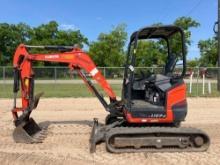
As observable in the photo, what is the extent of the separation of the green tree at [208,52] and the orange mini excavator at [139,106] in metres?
60.3

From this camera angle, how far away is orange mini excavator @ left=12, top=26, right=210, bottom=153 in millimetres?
8875

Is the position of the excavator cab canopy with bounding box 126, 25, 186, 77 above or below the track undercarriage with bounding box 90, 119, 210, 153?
above

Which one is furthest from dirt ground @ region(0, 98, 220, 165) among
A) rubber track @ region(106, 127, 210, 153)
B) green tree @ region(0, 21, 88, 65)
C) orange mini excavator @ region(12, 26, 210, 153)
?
green tree @ region(0, 21, 88, 65)

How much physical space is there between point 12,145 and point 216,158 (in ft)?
14.3

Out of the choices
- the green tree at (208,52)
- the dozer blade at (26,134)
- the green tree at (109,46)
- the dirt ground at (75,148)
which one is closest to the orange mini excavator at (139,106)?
the dozer blade at (26,134)

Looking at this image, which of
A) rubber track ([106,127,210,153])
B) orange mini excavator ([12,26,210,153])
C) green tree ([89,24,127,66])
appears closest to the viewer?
rubber track ([106,127,210,153])

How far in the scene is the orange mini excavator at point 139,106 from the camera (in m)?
8.88

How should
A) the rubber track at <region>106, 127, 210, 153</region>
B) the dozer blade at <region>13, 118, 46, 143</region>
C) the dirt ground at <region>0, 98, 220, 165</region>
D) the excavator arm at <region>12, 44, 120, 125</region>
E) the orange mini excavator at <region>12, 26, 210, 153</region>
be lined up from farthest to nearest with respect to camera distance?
the excavator arm at <region>12, 44, 120, 125</region> < the dozer blade at <region>13, 118, 46, 143</region> < the orange mini excavator at <region>12, 26, 210, 153</region> < the rubber track at <region>106, 127, 210, 153</region> < the dirt ground at <region>0, 98, 220, 165</region>

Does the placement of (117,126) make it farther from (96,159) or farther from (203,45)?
(203,45)

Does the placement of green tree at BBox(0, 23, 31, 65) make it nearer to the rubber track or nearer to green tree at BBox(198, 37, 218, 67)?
green tree at BBox(198, 37, 218, 67)

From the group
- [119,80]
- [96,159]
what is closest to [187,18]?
[119,80]

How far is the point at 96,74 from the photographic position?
33.1ft

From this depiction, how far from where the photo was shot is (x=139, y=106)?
364 inches

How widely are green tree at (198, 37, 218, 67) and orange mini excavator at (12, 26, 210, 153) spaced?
198 feet
